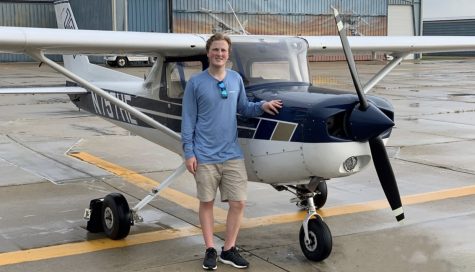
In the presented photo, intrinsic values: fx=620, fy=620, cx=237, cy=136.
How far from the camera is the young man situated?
4.68m

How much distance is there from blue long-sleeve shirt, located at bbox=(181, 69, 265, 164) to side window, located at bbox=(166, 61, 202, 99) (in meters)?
1.13

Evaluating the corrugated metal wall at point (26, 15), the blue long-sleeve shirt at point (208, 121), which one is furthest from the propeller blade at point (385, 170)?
the corrugated metal wall at point (26, 15)

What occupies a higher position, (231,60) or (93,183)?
(231,60)

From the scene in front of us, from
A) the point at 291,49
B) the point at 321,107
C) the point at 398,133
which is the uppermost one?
the point at 291,49

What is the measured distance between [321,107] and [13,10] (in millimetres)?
42330

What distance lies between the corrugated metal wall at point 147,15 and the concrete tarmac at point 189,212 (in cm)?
2956

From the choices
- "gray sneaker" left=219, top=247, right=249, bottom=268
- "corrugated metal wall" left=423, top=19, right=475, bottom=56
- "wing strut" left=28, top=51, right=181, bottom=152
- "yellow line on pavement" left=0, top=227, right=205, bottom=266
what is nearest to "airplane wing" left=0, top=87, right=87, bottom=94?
"wing strut" left=28, top=51, right=181, bottom=152

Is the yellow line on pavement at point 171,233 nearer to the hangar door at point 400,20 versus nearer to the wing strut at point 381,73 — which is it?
the wing strut at point 381,73

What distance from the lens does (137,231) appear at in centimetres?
586

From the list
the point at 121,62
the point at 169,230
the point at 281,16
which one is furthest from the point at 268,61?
the point at 281,16

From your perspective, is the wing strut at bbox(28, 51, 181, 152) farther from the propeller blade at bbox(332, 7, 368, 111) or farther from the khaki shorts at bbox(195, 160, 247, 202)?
the propeller blade at bbox(332, 7, 368, 111)

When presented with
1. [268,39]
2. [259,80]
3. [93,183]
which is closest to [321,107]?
[259,80]

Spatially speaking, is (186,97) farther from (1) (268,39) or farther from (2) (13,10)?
(2) (13,10)

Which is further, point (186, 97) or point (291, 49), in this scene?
point (291, 49)
